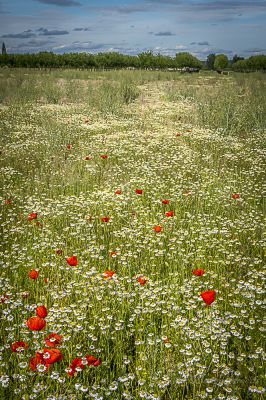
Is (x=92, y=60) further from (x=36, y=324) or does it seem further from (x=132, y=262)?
(x=36, y=324)

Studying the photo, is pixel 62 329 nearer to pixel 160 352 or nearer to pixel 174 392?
pixel 160 352

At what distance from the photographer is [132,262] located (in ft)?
13.5

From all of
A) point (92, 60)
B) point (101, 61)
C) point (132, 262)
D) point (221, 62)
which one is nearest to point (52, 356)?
point (132, 262)

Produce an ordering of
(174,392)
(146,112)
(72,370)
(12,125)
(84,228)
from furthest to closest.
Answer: (146,112), (12,125), (84,228), (174,392), (72,370)

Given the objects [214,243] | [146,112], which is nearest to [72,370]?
[214,243]

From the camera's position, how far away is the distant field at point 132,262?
2537 mm

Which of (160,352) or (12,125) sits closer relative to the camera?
(160,352)

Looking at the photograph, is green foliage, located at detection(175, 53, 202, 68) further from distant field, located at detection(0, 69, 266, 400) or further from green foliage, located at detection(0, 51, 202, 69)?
distant field, located at detection(0, 69, 266, 400)

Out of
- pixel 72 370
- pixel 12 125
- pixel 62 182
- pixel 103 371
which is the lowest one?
pixel 103 371

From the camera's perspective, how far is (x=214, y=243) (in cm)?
424

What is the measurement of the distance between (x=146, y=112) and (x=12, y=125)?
4.97 meters

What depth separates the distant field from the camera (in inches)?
99.9

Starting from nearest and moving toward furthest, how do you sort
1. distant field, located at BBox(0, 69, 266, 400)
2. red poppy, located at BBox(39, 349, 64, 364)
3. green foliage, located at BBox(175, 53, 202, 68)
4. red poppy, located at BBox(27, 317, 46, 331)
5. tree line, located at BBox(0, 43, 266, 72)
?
1. red poppy, located at BBox(39, 349, 64, 364)
2. red poppy, located at BBox(27, 317, 46, 331)
3. distant field, located at BBox(0, 69, 266, 400)
4. tree line, located at BBox(0, 43, 266, 72)
5. green foliage, located at BBox(175, 53, 202, 68)

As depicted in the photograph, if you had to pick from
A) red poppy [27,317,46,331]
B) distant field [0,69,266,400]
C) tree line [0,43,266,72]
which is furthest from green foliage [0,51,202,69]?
red poppy [27,317,46,331]
